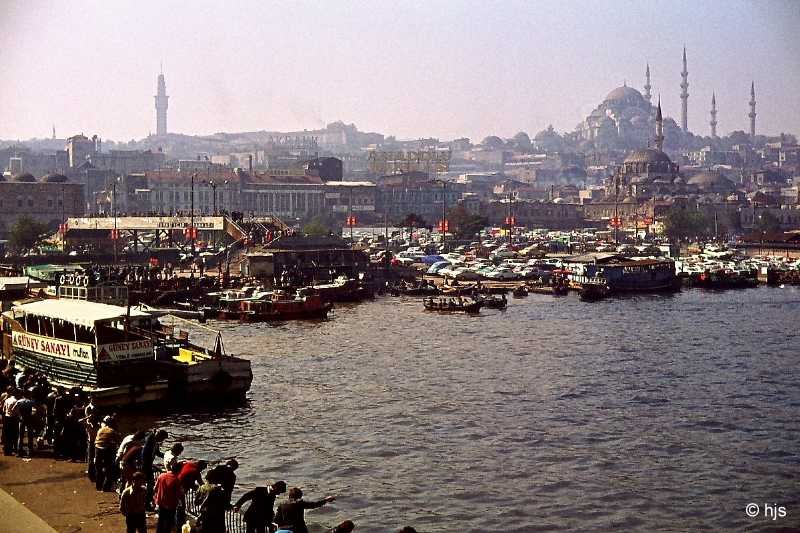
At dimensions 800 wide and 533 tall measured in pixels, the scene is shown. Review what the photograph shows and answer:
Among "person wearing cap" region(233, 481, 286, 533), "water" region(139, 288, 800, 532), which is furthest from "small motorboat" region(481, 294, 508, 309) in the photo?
"person wearing cap" region(233, 481, 286, 533)

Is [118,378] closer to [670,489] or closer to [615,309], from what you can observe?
[670,489]

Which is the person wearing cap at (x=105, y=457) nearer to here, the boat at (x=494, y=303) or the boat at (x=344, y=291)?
the boat at (x=344, y=291)

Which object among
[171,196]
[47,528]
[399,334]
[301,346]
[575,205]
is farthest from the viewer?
[575,205]

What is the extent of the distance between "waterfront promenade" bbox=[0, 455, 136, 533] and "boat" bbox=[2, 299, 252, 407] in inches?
220

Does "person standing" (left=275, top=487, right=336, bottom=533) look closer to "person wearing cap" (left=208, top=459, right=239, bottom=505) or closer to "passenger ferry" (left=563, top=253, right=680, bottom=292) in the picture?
"person wearing cap" (left=208, top=459, right=239, bottom=505)

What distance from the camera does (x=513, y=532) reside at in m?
17.5

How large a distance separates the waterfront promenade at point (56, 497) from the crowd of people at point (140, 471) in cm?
22

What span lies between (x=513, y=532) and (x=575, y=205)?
137 metres

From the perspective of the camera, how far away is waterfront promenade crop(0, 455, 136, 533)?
575 inches

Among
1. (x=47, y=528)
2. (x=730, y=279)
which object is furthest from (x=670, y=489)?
(x=730, y=279)

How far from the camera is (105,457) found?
638 inches

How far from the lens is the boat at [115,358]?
23.5m

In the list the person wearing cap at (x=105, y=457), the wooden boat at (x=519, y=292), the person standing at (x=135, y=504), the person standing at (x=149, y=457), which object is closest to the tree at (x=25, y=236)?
the wooden boat at (x=519, y=292)

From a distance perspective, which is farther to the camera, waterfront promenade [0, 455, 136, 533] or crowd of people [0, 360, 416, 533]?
waterfront promenade [0, 455, 136, 533]
